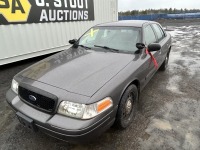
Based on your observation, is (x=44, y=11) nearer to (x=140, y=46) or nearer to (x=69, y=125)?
(x=140, y=46)

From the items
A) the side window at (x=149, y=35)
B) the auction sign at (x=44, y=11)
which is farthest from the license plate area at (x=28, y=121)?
the auction sign at (x=44, y=11)

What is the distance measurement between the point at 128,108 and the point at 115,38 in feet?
4.71

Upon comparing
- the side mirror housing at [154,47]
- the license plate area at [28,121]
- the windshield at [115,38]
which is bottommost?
the license plate area at [28,121]

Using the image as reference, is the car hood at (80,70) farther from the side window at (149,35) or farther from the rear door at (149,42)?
the side window at (149,35)

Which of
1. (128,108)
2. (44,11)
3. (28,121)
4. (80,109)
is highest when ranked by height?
(44,11)

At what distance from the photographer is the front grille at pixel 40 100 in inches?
87.3

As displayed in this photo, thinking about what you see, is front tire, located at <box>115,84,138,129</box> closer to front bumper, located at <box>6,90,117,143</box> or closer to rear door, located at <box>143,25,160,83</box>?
front bumper, located at <box>6,90,117,143</box>

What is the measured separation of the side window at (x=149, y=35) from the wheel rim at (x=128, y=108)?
4.35ft

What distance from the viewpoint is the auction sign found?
5.52m

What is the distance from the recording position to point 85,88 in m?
2.26

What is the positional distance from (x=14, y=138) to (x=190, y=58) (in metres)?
6.61

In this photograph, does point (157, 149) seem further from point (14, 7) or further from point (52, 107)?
point (14, 7)

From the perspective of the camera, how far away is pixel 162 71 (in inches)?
220

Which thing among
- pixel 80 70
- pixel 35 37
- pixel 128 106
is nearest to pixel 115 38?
pixel 80 70
